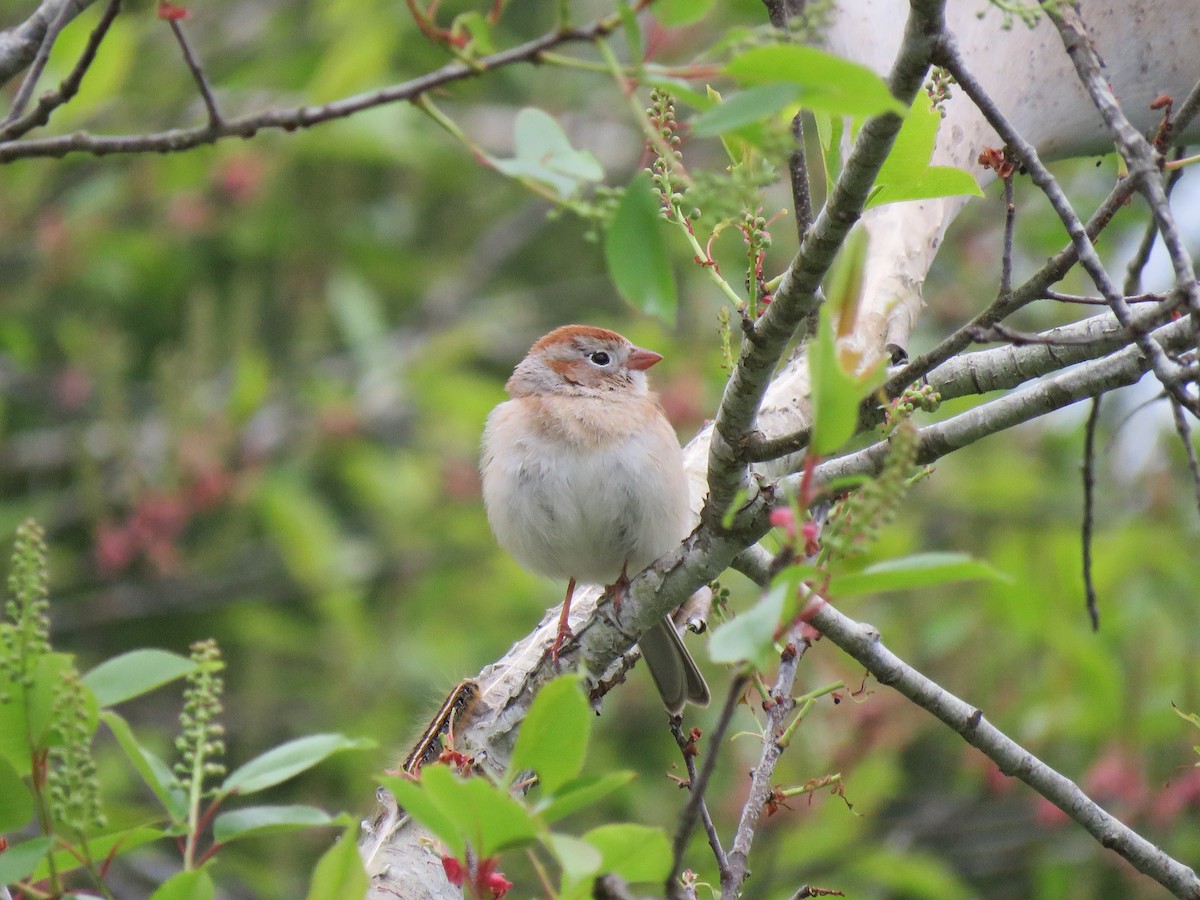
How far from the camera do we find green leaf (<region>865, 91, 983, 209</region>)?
6.05ft

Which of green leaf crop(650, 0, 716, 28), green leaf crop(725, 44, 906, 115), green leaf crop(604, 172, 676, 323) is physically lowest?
green leaf crop(604, 172, 676, 323)

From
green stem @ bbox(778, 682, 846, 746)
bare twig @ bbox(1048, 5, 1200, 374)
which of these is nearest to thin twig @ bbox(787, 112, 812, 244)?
bare twig @ bbox(1048, 5, 1200, 374)

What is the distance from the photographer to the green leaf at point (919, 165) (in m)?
1.84

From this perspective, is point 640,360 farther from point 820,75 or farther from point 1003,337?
point 820,75

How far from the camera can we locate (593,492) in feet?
11.9

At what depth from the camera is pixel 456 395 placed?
616 centimetres

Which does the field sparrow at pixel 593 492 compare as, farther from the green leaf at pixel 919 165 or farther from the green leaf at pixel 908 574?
the green leaf at pixel 908 574

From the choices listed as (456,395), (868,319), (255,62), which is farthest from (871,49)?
(255,62)

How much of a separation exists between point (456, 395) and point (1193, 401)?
4770 millimetres

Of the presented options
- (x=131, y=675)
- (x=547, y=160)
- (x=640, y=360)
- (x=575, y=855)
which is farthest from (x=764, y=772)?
(x=640, y=360)

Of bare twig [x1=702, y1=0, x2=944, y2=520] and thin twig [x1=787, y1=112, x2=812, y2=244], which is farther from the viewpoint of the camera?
thin twig [x1=787, y1=112, x2=812, y2=244]

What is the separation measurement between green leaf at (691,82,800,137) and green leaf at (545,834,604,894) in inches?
28.9

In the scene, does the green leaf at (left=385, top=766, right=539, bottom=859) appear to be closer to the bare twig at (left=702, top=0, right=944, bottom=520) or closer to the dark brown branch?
the bare twig at (left=702, top=0, right=944, bottom=520)

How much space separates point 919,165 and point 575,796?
1.02 metres
